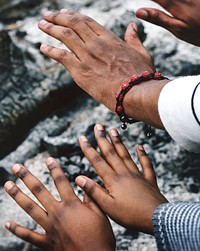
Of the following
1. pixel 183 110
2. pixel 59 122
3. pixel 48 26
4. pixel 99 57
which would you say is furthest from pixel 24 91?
pixel 183 110

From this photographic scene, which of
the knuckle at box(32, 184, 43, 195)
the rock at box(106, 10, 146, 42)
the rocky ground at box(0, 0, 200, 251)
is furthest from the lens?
the rock at box(106, 10, 146, 42)

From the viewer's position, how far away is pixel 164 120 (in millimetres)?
1178

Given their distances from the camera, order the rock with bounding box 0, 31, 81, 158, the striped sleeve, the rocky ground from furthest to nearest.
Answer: the rock with bounding box 0, 31, 81, 158, the rocky ground, the striped sleeve

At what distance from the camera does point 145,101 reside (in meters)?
1.26

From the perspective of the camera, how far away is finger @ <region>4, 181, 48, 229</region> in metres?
1.31

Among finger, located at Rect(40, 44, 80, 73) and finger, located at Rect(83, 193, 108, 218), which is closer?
finger, located at Rect(83, 193, 108, 218)

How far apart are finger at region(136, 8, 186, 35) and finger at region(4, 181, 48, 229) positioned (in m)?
0.72

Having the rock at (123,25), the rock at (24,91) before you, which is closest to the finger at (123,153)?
the rock at (24,91)

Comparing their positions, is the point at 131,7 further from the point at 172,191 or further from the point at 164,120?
the point at 164,120

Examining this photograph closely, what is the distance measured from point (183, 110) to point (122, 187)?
13.2 inches

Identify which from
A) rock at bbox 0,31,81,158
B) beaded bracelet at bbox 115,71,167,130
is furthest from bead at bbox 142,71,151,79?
rock at bbox 0,31,81,158

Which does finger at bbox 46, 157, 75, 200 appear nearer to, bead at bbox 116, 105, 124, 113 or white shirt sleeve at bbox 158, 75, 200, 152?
bead at bbox 116, 105, 124, 113

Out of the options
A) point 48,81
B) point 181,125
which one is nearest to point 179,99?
point 181,125

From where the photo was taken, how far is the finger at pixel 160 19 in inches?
58.9
